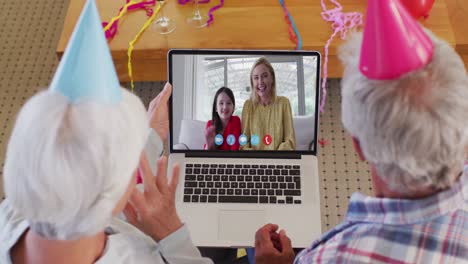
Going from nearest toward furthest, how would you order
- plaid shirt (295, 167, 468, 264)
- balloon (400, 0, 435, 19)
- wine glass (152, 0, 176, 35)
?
plaid shirt (295, 167, 468, 264) → balloon (400, 0, 435, 19) → wine glass (152, 0, 176, 35)

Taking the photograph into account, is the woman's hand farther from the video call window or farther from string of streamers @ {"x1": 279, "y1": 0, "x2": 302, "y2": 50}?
string of streamers @ {"x1": 279, "y1": 0, "x2": 302, "y2": 50}

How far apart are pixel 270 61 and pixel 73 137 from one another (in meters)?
0.74

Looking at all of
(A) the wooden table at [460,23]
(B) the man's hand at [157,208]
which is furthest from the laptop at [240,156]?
(A) the wooden table at [460,23]

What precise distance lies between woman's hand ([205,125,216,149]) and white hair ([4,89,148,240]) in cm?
63

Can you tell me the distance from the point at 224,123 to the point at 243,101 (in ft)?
0.25

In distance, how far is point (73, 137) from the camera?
0.65 metres

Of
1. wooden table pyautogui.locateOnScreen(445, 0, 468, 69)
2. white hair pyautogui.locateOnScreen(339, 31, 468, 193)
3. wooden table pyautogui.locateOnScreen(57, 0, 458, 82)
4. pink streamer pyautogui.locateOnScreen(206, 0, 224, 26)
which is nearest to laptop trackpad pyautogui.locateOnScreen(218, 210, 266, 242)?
white hair pyautogui.locateOnScreen(339, 31, 468, 193)

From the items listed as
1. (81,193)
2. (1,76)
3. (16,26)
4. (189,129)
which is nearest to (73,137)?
(81,193)

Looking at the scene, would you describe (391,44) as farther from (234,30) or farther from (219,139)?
(234,30)

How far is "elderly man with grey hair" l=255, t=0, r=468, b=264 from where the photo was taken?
70 centimetres

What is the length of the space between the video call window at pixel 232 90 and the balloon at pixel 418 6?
50cm

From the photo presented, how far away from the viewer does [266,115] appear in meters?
1.32

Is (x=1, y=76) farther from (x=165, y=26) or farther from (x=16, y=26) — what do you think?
(x=165, y=26)

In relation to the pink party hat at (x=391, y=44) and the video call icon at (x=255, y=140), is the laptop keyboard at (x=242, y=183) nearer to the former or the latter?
the video call icon at (x=255, y=140)
